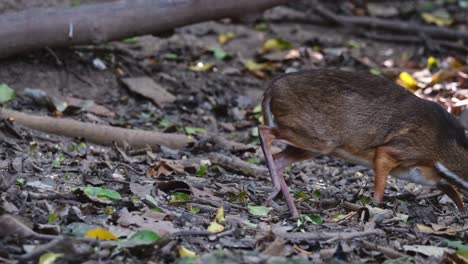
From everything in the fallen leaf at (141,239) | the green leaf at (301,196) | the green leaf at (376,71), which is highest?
the fallen leaf at (141,239)

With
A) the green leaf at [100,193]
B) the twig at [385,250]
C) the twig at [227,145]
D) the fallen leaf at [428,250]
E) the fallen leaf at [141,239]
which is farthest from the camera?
the twig at [227,145]

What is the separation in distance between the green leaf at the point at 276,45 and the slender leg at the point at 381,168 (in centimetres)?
460

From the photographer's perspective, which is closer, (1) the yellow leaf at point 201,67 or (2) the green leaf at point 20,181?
(2) the green leaf at point 20,181

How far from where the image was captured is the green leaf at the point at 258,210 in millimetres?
5678

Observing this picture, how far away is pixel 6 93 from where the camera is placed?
807 centimetres

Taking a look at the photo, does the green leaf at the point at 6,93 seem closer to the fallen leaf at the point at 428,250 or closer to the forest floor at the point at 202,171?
the forest floor at the point at 202,171

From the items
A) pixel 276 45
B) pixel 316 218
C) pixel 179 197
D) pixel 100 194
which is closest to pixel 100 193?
pixel 100 194

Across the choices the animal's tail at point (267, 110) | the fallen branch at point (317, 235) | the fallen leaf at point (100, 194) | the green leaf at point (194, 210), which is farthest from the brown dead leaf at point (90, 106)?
the fallen branch at point (317, 235)

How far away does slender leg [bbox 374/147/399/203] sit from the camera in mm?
6211

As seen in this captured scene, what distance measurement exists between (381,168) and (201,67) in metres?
4.02

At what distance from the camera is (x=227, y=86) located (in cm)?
963

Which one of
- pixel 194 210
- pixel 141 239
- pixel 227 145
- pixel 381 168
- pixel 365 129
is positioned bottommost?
pixel 227 145

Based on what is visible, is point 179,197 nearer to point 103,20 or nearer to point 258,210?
point 258,210

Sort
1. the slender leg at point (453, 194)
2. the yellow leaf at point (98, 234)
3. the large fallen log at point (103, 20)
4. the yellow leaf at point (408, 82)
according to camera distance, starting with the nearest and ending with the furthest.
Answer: the yellow leaf at point (98, 234) → the slender leg at point (453, 194) → the large fallen log at point (103, 20) → the yellow leaf at point (408, 82)
